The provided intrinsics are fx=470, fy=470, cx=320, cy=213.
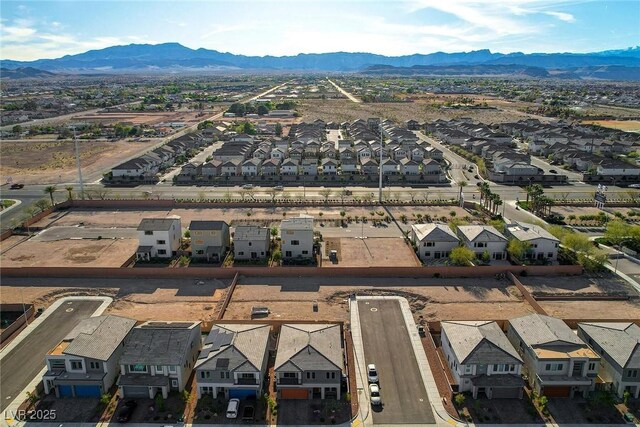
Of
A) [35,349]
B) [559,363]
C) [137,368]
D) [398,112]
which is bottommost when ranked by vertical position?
[35,349]

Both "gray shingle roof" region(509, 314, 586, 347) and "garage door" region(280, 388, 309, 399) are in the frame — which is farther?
"gray shingle roof" region(509, 314, 586, 347)

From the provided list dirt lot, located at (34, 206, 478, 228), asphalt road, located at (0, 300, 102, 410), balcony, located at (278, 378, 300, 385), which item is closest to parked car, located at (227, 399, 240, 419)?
balcony, located at (278, 378, 300, 385)

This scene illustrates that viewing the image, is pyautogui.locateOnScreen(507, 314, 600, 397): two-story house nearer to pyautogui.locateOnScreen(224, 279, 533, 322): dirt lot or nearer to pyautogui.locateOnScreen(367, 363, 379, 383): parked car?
pyautogui.locateOnScreen(224, 279, 533, 322): dirt lot

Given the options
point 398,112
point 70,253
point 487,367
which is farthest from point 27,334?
point 398,112

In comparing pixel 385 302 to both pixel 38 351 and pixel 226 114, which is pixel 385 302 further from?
pixel 226 114

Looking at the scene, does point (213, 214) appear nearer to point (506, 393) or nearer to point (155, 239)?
point (155, 239)
